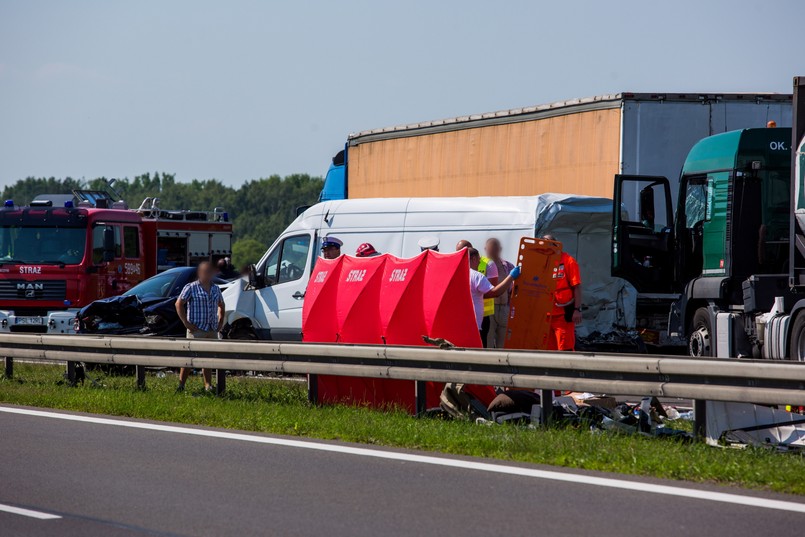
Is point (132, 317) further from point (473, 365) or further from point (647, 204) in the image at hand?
point (473, 365)

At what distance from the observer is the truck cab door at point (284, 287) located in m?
17.6

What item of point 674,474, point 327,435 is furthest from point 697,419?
point 327,435

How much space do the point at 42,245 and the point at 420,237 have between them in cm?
885

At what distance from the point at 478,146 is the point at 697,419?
12.3 m

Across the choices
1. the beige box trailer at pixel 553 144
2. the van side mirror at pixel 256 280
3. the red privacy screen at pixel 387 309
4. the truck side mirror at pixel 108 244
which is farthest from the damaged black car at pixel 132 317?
the beige box trailer at pixel 553 144

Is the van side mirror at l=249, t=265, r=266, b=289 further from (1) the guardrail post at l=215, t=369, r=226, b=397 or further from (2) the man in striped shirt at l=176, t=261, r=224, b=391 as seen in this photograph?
(1) the guardrail post at l=215, t=369, r=226, b=397

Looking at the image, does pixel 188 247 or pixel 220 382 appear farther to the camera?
pixel 188 247

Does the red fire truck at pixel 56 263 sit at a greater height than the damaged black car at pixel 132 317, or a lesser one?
greater

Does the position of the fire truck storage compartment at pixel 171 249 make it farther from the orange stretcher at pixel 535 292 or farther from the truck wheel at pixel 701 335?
the truck wheel at pixel 701 335

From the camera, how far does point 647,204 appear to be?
52.9ft

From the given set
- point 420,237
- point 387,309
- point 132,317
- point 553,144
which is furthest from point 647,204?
point 132,317

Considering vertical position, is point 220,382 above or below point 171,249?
below

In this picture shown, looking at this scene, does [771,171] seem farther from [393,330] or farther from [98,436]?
[98,436]

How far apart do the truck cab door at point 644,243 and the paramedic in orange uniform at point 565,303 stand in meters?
1.86
